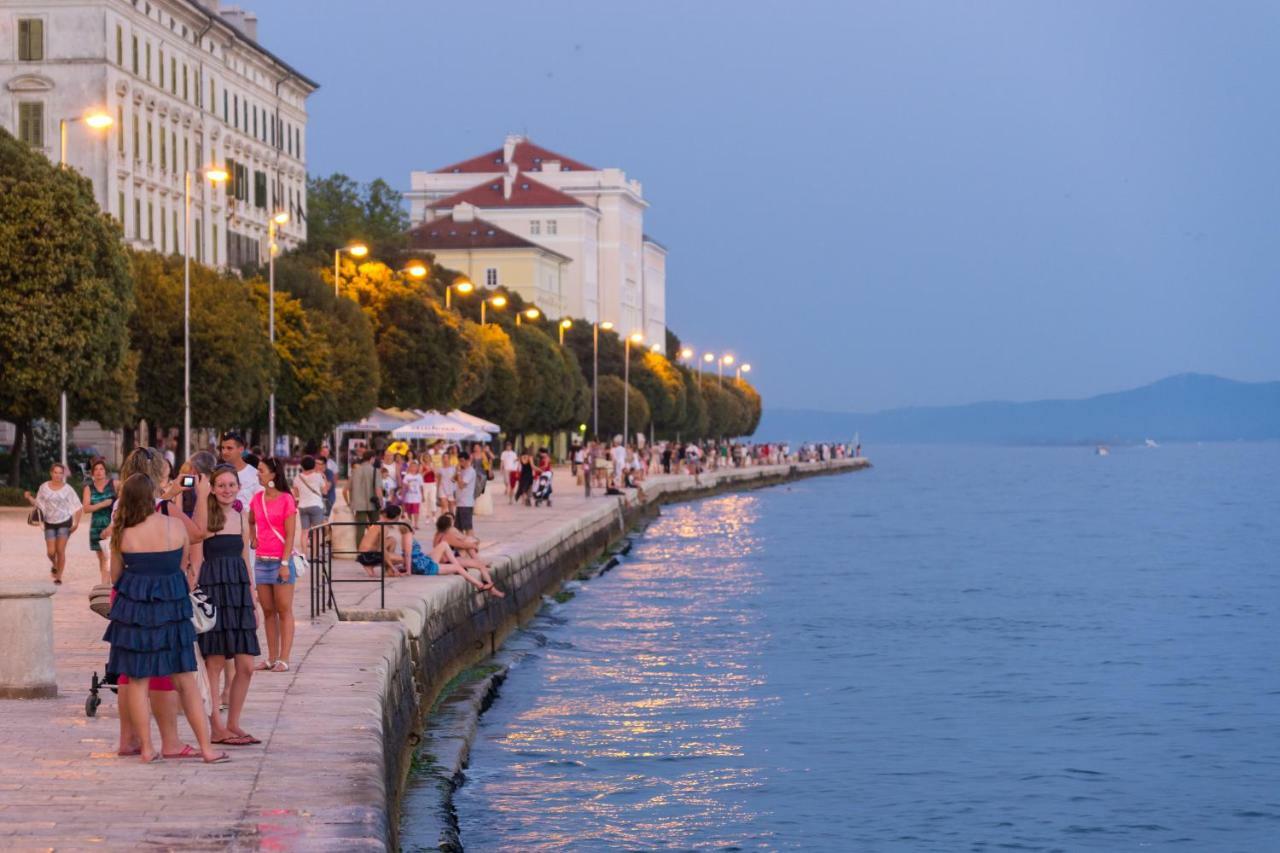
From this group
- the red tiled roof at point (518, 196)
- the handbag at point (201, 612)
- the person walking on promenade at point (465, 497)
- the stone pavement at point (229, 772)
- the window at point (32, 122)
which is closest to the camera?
the stone pavement at point (229, 772)

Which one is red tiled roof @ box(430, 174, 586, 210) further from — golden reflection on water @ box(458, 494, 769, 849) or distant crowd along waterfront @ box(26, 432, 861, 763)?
distant crowd along waterfront @ box(26, 432, 861, 763)

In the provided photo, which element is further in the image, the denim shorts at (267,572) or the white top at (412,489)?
the white top at (412,489)

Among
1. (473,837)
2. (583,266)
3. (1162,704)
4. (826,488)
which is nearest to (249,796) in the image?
(473,837)

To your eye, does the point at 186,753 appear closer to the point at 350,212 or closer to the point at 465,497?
the point at 465,497

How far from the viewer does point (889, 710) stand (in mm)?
24781

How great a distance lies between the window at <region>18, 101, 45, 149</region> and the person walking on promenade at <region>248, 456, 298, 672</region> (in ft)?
193

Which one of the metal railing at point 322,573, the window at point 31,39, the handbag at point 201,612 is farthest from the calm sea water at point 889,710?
the window at point 31,39

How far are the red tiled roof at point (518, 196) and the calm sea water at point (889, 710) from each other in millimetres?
111832

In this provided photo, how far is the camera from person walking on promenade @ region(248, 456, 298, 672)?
15133 millimetres

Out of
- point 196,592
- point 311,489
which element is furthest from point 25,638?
point 311,489

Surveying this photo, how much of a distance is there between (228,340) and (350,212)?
3854 inches

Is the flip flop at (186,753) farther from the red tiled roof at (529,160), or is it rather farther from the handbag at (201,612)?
the red tiled roof at (529,160)

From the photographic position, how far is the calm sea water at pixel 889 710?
57.6 ft

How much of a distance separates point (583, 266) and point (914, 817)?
489 feet
